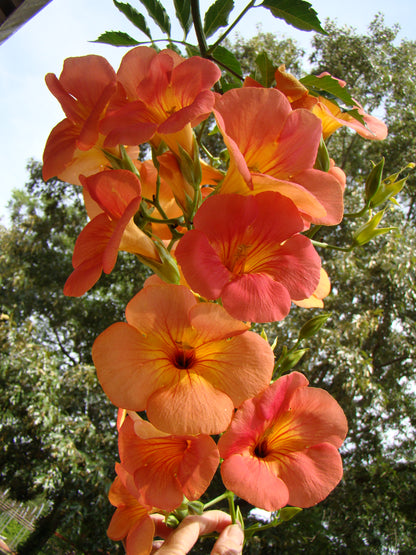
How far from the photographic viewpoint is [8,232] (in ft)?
29.5

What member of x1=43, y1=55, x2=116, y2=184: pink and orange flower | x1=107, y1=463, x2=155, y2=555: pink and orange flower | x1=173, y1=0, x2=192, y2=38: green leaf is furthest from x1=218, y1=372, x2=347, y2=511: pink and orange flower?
x1=173, y1=0, x2=192, y2=38: green leaf

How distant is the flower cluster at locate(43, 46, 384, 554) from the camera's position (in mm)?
428

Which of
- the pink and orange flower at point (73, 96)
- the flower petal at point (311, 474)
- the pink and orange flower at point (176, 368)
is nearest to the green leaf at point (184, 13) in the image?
the pink and orange flower at point (73, 96)

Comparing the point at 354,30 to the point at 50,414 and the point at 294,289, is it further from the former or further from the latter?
the point at 294,289

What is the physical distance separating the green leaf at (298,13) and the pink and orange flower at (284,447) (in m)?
0.56

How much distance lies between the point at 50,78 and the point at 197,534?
0.82 meters

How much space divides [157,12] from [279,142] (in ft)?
1.34

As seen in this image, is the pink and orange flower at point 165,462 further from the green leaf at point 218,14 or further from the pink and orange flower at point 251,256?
the green leaf at point 218,14

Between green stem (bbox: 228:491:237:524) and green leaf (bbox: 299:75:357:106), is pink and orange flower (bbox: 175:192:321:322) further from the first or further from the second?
green stem (bbox: 228:491:237:524)

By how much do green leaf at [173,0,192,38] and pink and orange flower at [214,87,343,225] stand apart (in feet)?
1.08

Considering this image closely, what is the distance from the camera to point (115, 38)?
0.67 meters

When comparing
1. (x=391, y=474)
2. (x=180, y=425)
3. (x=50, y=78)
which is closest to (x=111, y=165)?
(x=50, y=78)

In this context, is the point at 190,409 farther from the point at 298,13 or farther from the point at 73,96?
the point at 298,13

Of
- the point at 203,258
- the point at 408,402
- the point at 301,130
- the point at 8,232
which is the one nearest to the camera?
the point at 203,258
